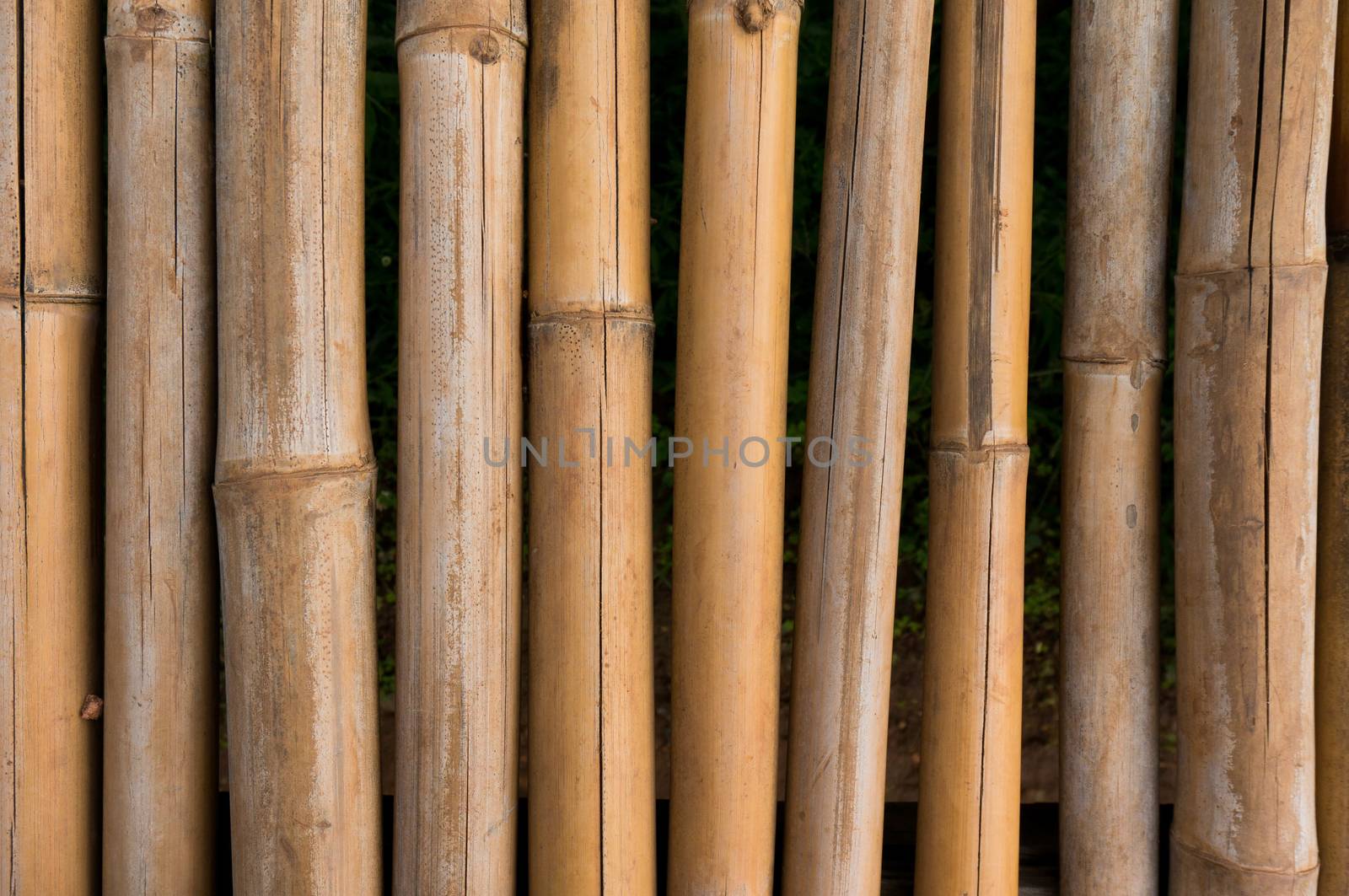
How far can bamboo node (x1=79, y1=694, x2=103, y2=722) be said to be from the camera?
3.53 ft

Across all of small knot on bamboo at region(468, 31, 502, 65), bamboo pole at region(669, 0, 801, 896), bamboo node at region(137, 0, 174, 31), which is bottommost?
bamboo pole at region(669, 0, 801, 896)

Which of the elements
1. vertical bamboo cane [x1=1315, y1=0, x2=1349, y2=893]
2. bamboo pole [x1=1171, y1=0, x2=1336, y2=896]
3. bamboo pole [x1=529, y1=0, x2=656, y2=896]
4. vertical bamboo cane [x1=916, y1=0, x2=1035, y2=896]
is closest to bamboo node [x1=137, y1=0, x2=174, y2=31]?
bamboo pole [x1=529, y1=0, x2=656, y2=896]

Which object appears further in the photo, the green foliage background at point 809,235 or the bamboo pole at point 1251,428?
the green foliage background at point 809,235

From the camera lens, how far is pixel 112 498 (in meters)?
1.04

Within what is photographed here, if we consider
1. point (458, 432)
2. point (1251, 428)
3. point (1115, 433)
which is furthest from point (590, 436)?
point (1251, 428)

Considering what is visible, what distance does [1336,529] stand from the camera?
3.49 feet

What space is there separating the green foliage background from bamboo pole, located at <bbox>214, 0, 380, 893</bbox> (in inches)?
9.7

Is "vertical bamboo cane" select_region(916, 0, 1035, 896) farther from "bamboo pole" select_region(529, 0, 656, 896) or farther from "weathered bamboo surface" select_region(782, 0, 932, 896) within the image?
"bamboo pole" select_region(529, 0, 656, 896)

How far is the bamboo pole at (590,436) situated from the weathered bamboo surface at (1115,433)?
50 cm

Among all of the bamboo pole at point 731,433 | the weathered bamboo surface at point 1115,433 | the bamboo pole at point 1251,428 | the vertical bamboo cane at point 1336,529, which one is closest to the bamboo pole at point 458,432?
the bamboo pole at point 731,433

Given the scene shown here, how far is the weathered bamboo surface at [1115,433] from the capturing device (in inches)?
41.3

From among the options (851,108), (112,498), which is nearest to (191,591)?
(112,498)

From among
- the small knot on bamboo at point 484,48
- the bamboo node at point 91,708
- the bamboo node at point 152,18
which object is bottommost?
the bamboo node at point 91,708

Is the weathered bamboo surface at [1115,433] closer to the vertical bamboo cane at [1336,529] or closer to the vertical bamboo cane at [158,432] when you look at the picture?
the vertical bamboo cane at [1336,529]
